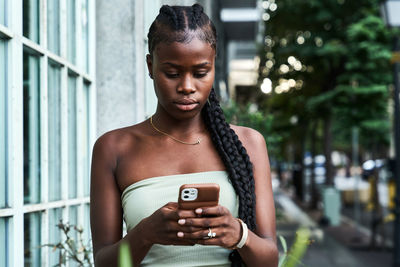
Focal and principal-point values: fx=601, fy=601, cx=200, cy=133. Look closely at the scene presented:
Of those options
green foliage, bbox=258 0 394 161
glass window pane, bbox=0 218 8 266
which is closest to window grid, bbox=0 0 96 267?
glass window pane, bbox=0 218 8 266

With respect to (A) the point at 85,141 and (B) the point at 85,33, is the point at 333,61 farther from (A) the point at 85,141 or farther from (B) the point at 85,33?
(A) the point at 85,141

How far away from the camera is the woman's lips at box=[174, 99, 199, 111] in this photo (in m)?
1.55

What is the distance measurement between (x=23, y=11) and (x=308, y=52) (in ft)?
44.6

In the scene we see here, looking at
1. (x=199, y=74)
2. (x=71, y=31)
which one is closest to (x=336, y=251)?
(x=71, y=31)

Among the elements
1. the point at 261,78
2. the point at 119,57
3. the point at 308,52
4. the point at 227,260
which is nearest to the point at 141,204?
the point at 227,260

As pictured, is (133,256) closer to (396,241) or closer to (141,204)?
(141,204)

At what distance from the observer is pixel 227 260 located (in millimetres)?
1653

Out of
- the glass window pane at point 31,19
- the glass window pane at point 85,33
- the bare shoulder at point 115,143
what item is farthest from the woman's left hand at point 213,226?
the glass window pane at point 85,33

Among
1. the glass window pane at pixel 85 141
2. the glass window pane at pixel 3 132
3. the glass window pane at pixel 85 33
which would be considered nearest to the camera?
the glass window pane at pixel 3 132

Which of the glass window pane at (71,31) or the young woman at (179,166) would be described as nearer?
the young woman at (179,166)

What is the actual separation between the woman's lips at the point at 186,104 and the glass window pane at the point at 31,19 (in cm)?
131

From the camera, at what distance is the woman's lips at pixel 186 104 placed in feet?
5.10

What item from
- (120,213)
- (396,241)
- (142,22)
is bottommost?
(396,241)

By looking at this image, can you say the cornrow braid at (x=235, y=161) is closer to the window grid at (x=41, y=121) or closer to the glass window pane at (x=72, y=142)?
the window grid at (x=41, y=121)
